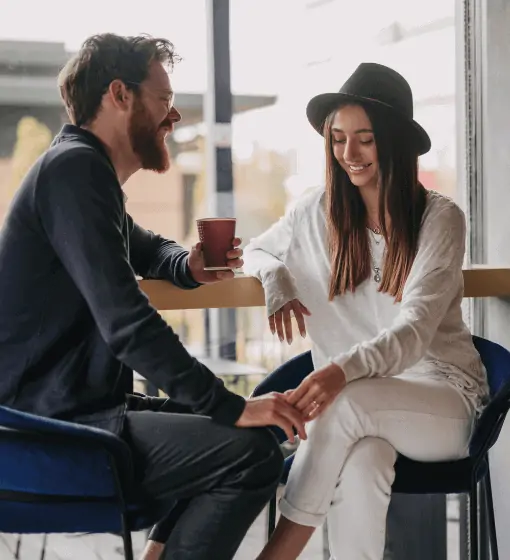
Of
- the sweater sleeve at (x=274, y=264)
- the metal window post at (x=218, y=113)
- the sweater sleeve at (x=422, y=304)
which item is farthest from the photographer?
the metal window post at (x=218, y=113)

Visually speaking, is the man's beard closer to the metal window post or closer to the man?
the man

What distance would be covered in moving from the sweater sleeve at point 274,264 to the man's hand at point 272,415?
0.44 meters

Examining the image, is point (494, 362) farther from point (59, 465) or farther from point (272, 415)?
point (59, 465)

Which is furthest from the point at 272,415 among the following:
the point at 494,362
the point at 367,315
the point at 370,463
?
the point at 494,362

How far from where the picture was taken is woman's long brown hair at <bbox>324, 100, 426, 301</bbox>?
7.55 feet

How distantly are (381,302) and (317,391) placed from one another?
1.50 feet

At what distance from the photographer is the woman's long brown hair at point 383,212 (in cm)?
230

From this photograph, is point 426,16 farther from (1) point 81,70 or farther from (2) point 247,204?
(1) point 81,70

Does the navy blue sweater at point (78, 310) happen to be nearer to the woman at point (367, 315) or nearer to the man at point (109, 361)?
the man at point (109, 361)

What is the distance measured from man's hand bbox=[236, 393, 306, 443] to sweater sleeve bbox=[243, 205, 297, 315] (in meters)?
0.44

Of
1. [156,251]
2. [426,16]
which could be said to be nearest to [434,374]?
[156,251]

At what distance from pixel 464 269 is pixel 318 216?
46 cm

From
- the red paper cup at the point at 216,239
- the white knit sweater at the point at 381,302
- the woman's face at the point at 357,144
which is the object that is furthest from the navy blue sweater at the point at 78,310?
the woman's face at the point at 357,144

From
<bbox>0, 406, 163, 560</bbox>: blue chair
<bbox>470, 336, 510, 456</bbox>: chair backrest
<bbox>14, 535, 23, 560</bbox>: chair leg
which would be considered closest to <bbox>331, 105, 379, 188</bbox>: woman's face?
<bbox>470, 336, 510, 456</bbox>: chair backrest
